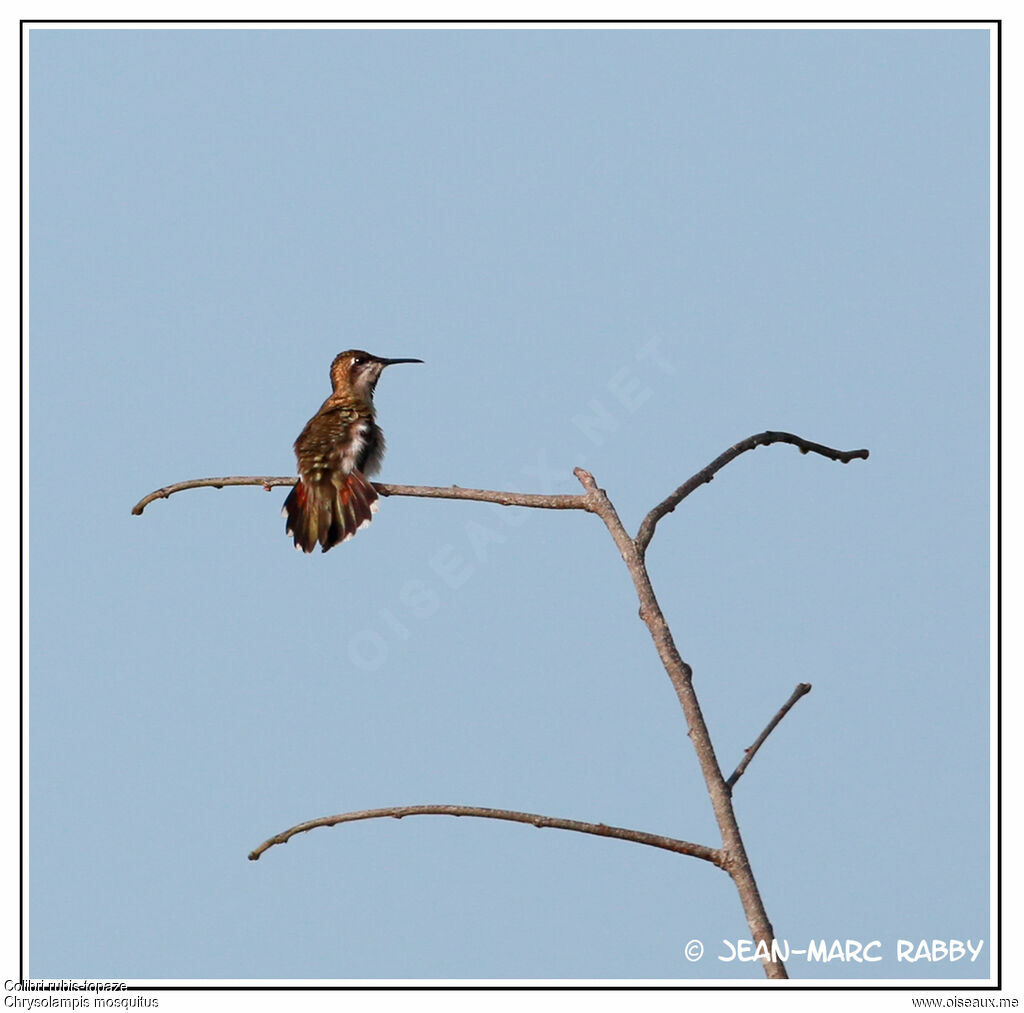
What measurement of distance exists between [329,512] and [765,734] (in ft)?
8.69

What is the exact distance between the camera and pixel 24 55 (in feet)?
20.3

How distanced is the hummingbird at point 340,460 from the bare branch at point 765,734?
7.74 feet

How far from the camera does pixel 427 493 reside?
4.89m

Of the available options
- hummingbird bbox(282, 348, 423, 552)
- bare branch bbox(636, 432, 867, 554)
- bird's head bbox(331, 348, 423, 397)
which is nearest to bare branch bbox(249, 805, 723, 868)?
bare branch bbox(636, 432, 867, 554)

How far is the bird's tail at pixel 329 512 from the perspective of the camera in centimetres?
617

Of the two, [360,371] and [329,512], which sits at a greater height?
[360,371]

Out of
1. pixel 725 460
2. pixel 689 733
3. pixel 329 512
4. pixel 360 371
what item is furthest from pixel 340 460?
pixel 689 733

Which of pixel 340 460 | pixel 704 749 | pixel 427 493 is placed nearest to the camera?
pixel 704 749

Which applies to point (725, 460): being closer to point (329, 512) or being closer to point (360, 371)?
point (329, 512)

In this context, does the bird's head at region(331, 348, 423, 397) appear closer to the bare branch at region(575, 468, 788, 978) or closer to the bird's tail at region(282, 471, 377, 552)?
the bird's tail at region(282, 471, 377, 552)

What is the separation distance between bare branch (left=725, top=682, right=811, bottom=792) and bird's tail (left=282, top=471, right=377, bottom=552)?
7.86 feet

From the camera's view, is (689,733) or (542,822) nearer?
(542,822)
